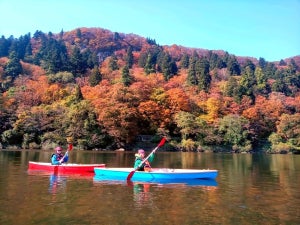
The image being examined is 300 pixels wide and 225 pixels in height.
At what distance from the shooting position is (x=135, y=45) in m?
130

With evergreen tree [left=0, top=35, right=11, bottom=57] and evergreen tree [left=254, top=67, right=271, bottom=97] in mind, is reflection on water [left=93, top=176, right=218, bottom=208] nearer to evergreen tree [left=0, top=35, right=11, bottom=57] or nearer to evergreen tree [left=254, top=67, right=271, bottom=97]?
evergreen tree [left=254, top=67, right=271, bottom=97]

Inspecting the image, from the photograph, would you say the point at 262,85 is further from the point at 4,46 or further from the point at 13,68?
the point at 4,46

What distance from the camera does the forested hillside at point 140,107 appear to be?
5647 centimetres

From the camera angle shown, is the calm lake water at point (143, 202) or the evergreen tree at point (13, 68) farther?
the evergreen tree at point (13, 68)

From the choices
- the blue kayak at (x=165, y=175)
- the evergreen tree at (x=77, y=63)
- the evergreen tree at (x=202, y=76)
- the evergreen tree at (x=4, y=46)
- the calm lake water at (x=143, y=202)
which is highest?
the evergreen tree at (x=4, y=46)

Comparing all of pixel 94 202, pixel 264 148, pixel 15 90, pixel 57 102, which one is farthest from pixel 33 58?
pixel 94 202

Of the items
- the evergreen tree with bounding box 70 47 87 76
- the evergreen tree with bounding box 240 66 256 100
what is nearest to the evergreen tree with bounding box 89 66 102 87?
the evergreen tree with bounding box 70 47 87 76

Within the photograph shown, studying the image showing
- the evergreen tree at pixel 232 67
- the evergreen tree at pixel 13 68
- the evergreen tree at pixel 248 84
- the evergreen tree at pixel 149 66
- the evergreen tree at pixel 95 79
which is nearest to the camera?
the evergreen tree at pixel 95 79

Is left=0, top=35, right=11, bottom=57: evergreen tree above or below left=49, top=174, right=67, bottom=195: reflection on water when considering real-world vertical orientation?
above

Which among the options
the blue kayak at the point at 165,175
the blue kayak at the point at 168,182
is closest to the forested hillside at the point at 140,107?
the blue kayak at the point at 165,175

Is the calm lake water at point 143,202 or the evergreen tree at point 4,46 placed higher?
the evergreen tree at point 4,46

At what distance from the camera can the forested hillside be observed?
185 feet

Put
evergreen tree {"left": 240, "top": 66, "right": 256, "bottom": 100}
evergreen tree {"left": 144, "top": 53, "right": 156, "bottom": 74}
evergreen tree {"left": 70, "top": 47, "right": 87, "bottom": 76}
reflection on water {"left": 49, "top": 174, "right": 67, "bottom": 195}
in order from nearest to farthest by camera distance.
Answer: reflection on water {"left": 49, "top": 174, "right": 67, "bottom": 195} → evergreen tree {"left": 240, "top": 66, "right": 256, "bottom": 100} → evergreen tree {"left": 70, "top": 47, "right": 87, "bottom": 76} → evergreen tree {"left": 144, "top": 53, "right": 156, "bottom": 74}

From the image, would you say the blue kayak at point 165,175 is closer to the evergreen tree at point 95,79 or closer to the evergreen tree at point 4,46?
the evergreen tree at point 95,79
